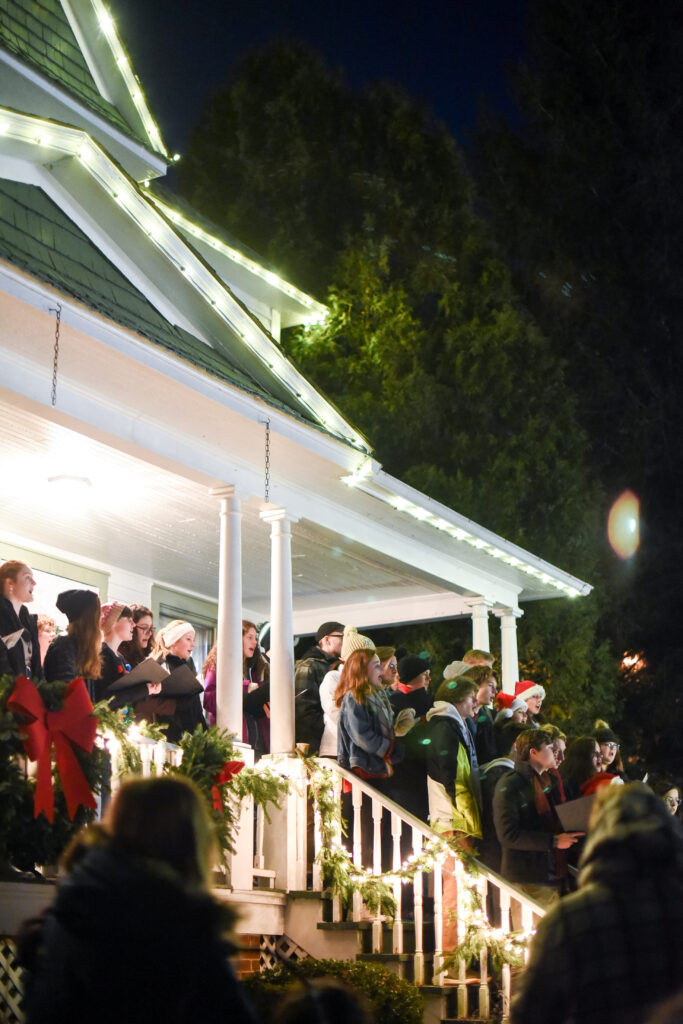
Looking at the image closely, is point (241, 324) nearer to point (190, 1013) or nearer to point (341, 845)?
point (341, 845)

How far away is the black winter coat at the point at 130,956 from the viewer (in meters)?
2.98

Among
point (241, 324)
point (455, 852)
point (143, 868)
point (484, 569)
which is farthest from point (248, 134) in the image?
→ point (143, 868)

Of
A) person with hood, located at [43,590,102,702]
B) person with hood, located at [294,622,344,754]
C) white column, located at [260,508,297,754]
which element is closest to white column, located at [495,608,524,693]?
white column, located at [260,508,297,754]

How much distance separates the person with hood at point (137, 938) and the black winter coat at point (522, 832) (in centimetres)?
536

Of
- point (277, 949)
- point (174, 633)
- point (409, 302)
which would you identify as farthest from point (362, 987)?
point (409, 302)

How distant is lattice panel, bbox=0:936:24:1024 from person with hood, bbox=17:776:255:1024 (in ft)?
12.7

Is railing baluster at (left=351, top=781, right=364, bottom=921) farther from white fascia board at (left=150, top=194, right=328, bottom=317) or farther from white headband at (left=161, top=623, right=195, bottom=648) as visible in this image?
white fascia board at (left=150, top=194, right=328, bottom=317)

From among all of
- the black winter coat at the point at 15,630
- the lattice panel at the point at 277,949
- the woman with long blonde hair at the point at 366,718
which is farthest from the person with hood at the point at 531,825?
the black winter coat at the point at 15,630

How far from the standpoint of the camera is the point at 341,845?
909cm

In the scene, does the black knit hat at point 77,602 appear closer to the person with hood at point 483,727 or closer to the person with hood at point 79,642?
the person with hood at point 79,642

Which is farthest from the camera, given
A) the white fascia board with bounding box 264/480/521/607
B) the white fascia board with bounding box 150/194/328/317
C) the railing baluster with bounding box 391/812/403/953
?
the white fascia board with bounding box 150/194/328/317

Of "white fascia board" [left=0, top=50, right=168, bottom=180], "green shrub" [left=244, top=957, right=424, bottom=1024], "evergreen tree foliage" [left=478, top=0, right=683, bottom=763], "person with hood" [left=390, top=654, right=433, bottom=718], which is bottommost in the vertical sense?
"green shrub" [left=244, top=957, right=424, bottom=1024]

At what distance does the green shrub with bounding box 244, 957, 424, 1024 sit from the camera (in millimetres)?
7270

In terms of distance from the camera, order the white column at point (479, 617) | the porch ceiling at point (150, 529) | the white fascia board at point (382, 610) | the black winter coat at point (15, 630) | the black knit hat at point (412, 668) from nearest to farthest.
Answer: the black winter coat at point (15, 630) → the porch ceiling at point (150, 529) → the black knit hat at point (412, 668) → the white column at point (479, 617) → the white fascia board at point (382, 610)
